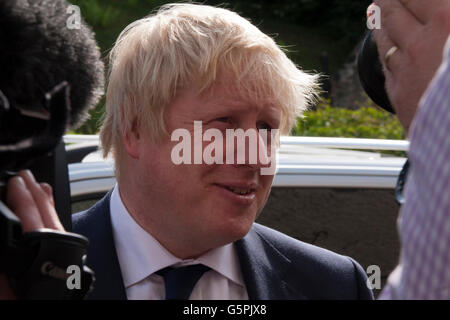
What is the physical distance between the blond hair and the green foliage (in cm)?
339

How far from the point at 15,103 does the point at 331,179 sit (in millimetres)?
1894

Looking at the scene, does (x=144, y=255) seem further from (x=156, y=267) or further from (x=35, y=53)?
(x=35, y=53)

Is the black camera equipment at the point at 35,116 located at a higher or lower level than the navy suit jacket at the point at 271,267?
higher

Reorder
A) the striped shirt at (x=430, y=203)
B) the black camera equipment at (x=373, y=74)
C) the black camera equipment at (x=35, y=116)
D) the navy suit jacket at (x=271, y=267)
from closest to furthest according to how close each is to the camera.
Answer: the striped shirt at (x=430, y=203), the black camera equipment at (x=35, y=116), the black camera equipment at (x=373, y=74), the navy suit jacket at (x=271, y=267)

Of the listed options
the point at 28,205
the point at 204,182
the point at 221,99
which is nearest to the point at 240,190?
the point at 204,182

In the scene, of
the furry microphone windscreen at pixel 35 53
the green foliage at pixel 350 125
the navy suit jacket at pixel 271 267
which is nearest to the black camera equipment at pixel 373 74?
the navy suit jacket at pixel 271 267

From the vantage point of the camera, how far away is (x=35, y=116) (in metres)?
1.35

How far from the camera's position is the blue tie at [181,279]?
1.93 m

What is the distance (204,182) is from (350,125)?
4.11 meters

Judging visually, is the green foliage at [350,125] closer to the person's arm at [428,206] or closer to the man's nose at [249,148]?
the man's nose at [249,148]

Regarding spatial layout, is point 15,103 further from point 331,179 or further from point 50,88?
point 331,179

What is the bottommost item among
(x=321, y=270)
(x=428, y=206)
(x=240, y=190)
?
(x=321, y=270)

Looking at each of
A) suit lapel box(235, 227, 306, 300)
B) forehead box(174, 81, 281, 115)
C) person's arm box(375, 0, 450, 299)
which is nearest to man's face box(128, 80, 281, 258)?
forehead box(174, 81, 281, 115)
